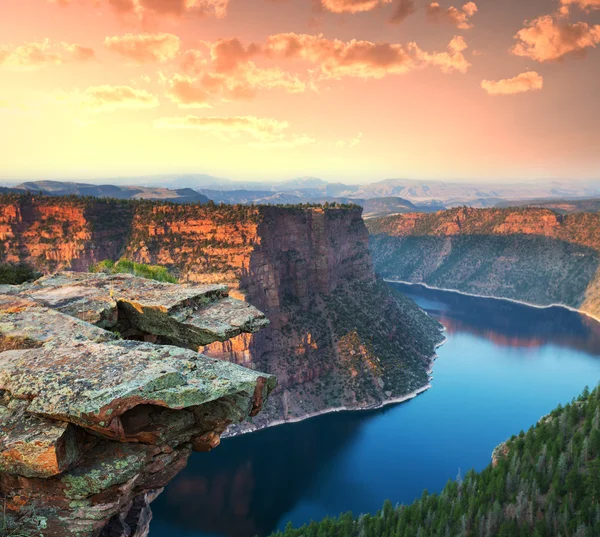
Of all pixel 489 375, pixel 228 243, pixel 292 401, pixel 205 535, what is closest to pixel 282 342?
pixel 292 401

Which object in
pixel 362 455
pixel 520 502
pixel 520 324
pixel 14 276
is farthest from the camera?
pixel 520 324

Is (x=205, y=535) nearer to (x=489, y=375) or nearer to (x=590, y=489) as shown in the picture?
(x=590, y=489)

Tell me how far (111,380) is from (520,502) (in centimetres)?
5087

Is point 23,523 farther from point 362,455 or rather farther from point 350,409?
point 350,409

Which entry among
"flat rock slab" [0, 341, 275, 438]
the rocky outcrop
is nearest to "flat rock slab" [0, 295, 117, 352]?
the rocky outcrop

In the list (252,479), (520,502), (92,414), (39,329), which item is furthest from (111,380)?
(252,479)

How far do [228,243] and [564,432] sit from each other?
221 ft

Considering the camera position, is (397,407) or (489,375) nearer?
(397,407)

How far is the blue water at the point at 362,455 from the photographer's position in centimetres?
6456

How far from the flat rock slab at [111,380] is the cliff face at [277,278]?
6685 cm

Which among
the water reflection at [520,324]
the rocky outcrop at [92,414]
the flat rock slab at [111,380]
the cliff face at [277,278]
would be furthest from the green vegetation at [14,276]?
the water reflection at [520,324]

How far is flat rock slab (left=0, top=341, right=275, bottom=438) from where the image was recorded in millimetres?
10953

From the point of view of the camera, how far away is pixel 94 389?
11.2m

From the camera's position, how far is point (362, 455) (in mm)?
80375
